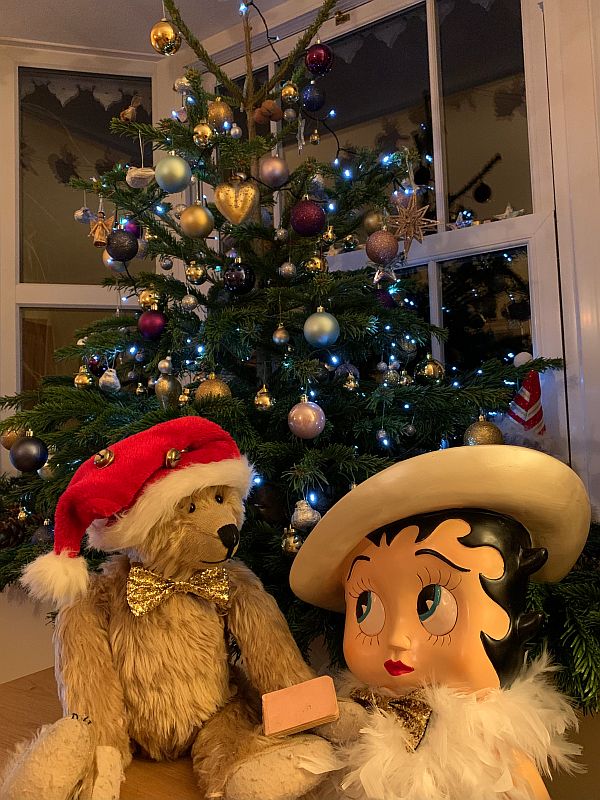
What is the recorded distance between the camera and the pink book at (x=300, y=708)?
71 cm

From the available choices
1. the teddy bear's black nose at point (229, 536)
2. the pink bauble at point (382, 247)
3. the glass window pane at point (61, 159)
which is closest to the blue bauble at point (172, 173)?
the pink bauble at point (382, 247)

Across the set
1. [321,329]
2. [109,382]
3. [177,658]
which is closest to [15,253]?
[109,382]

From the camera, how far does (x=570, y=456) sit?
1335 mm

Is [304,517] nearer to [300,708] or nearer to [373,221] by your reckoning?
[300,708]

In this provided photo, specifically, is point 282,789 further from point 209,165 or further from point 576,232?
point 576,232

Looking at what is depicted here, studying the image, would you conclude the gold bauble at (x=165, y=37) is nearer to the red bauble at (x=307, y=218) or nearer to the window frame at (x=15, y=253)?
the red bauble at (x=307, y=218)

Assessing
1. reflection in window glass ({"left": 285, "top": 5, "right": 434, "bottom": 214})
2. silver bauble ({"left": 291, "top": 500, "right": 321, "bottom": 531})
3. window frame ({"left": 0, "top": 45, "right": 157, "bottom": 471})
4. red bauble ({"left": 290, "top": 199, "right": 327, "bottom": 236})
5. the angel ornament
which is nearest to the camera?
silver bauble ({"left": 291, "top": 500, "right": 321, "bottom": 531})

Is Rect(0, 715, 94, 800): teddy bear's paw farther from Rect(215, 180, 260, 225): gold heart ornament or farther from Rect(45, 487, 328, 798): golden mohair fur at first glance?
Rect(215, 180, 260, 225): gold heart ornament

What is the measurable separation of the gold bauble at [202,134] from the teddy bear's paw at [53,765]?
866 millimetres

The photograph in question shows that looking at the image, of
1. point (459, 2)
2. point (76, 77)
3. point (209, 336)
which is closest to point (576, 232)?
point (459, 2)

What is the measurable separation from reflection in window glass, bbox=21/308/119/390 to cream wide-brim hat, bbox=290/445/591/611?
138cm

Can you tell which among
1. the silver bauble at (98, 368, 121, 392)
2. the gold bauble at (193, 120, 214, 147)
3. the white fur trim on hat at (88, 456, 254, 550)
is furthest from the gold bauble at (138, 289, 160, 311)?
the white fur trim on hat at (88, 456, 254, 550)

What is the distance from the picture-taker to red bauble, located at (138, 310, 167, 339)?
46.7 inches

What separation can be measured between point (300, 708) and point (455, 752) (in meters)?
Result: 0.16
